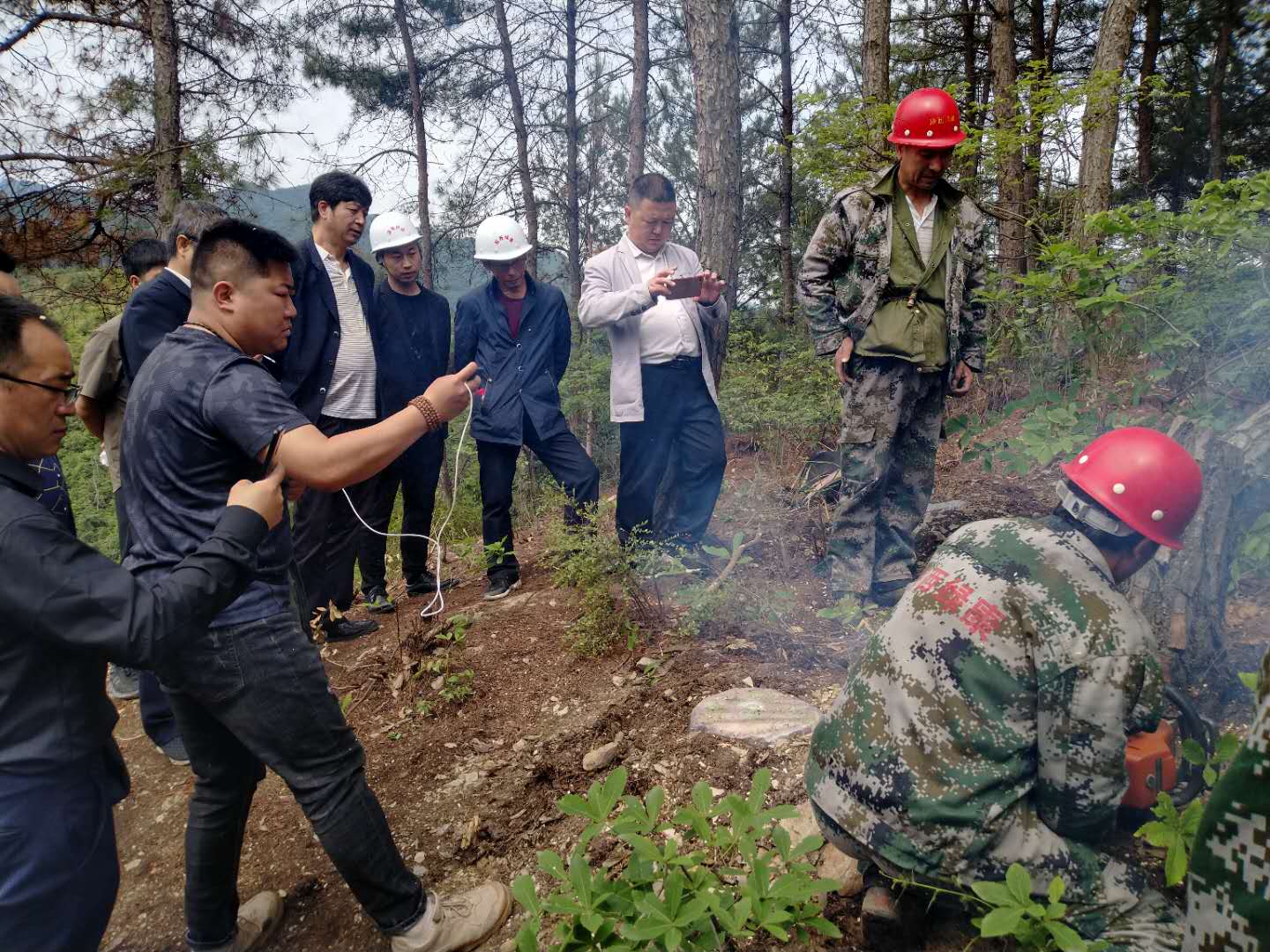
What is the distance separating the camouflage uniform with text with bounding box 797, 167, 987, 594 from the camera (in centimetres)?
354

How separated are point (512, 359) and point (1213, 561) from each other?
3530 mm

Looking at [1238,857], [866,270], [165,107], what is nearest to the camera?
[1238,857]

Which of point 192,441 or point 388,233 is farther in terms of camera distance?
point 388,233

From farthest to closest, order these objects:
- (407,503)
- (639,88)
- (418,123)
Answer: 1. (418,123)
2. (639,88)
3. (407,503)

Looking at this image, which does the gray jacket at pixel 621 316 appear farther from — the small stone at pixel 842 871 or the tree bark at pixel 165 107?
the tree bark at pixel 165 107

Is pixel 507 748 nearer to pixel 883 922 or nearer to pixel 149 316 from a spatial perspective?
pixel 883 922

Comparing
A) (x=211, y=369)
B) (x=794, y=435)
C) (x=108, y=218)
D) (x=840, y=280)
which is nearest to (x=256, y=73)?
(x=108, y=218)

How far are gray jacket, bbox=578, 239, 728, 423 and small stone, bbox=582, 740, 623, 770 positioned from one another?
1754mm

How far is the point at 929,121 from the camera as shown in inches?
127

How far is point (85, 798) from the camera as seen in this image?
66.2 inches

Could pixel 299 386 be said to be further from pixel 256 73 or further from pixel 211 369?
pixel 256 73

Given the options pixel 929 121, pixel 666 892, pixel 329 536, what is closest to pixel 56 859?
pixel 666 892

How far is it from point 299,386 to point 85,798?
107 inches

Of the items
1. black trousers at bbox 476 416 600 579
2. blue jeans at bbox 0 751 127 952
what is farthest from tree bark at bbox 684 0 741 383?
blue jeans at bbox 0 751 127 952
